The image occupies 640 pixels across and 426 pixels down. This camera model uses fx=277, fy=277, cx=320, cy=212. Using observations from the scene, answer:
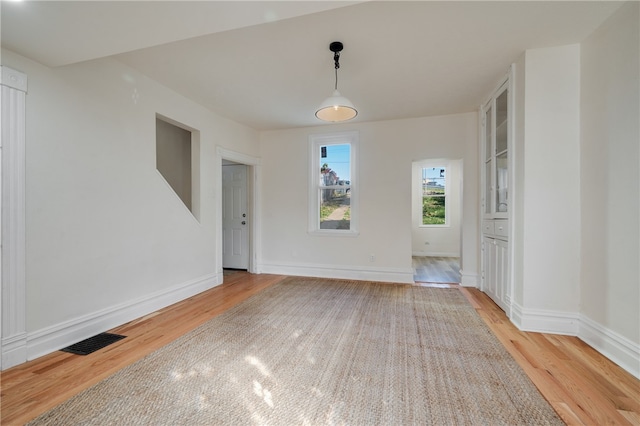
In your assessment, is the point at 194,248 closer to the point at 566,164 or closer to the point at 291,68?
the point at 291,68

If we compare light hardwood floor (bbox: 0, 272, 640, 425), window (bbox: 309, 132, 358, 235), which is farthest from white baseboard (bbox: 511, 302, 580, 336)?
window (bbox: 309, 132, 358, 235)

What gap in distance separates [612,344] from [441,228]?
18.0ft

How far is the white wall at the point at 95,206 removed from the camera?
222 centimetres

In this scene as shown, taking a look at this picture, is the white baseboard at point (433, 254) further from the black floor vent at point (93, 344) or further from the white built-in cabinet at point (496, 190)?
the black floor vent at point (93, 344)

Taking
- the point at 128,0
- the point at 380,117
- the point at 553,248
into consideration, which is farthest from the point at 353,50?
the point at 553,248

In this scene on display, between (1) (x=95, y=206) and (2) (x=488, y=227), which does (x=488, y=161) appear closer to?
(2) (x=488, y=227)

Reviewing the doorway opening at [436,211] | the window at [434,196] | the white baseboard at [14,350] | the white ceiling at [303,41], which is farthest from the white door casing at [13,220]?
the window at [434,196]

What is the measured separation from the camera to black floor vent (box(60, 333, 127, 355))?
2326mm

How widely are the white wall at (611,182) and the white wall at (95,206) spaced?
4346 mm

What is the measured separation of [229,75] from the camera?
309 centimetres

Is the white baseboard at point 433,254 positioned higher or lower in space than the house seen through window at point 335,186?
lower

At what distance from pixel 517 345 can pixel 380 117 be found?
3.52 metres

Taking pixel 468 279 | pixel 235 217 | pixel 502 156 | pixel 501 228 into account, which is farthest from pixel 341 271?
pixel 502 156

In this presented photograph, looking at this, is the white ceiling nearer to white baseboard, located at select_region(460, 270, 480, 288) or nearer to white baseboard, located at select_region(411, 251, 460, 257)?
white baseboard, located at select_region(460, 270, 480, 288)
